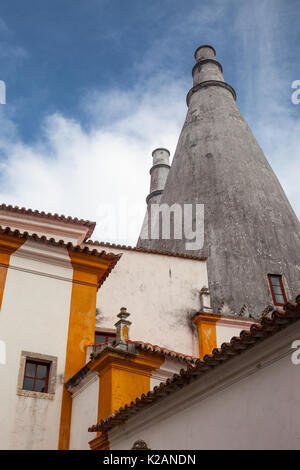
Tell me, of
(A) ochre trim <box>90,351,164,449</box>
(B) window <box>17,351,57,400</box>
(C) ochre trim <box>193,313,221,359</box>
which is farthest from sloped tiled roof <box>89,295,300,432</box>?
(C) ochre trim <box>193,313,221,359</box>

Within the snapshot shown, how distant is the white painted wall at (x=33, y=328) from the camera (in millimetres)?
9320

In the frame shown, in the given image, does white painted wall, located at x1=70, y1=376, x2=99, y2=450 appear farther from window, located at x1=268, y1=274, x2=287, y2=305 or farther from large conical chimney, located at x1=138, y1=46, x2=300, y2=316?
window, located at x1=268, y1=274, x2=287, y2=305

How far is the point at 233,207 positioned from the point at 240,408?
46.8 ft

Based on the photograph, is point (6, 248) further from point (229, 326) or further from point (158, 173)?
point (158, 173)

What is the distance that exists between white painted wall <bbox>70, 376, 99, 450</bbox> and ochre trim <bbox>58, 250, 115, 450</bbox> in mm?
159

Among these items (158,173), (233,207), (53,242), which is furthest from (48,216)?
(158,173)

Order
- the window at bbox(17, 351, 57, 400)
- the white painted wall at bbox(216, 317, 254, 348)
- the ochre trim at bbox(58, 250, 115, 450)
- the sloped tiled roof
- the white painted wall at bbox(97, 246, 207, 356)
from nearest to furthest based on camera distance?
the sloped tiled roof < the window at bbox(17, 351, 57, 400) < the ochre trim at bbox(58, 250, 115, 450) < the white painted wall at bbox(97, 246, 207, 356) < the white painted wall at bbox(216, 317, 254, 348)

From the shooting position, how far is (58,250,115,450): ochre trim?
10.0 metres

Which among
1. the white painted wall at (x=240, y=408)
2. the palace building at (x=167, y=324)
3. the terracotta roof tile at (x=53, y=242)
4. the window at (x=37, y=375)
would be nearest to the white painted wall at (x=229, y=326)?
the palace building at (x=167, y=324)

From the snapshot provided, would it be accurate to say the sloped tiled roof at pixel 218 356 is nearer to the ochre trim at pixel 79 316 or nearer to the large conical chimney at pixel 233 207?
the ochre trim at pixel 79 316

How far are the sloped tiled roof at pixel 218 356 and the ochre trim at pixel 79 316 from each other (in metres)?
1.64

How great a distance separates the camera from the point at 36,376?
10.1 m
